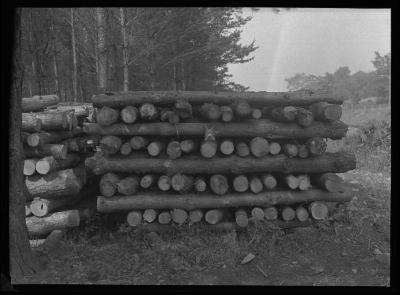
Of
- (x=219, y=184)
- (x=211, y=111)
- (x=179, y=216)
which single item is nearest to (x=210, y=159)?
(x=219, y=184)

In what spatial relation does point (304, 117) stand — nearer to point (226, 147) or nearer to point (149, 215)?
point (226, 147)

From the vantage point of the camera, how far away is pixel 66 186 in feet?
20.2

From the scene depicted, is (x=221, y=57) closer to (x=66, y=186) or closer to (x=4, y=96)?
(x=66, y=186)

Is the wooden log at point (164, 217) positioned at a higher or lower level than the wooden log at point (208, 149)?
lower

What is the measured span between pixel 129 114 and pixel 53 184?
1.77 m

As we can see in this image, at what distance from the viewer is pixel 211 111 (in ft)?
19.0

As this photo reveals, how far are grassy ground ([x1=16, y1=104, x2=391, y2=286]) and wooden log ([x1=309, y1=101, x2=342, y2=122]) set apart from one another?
1643 millimetres

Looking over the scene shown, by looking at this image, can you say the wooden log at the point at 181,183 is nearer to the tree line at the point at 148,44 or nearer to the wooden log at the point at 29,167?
the wooden log at the point at 29,167

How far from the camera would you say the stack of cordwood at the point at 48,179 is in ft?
19.6

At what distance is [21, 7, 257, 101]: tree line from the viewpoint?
41.2ft

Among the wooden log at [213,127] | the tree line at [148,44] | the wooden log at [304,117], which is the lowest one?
the wooden log at [213,127]

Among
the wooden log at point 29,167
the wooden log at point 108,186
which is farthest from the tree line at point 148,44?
the wooden log at point 108,186

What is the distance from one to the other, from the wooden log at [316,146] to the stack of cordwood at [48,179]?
3.97 m
